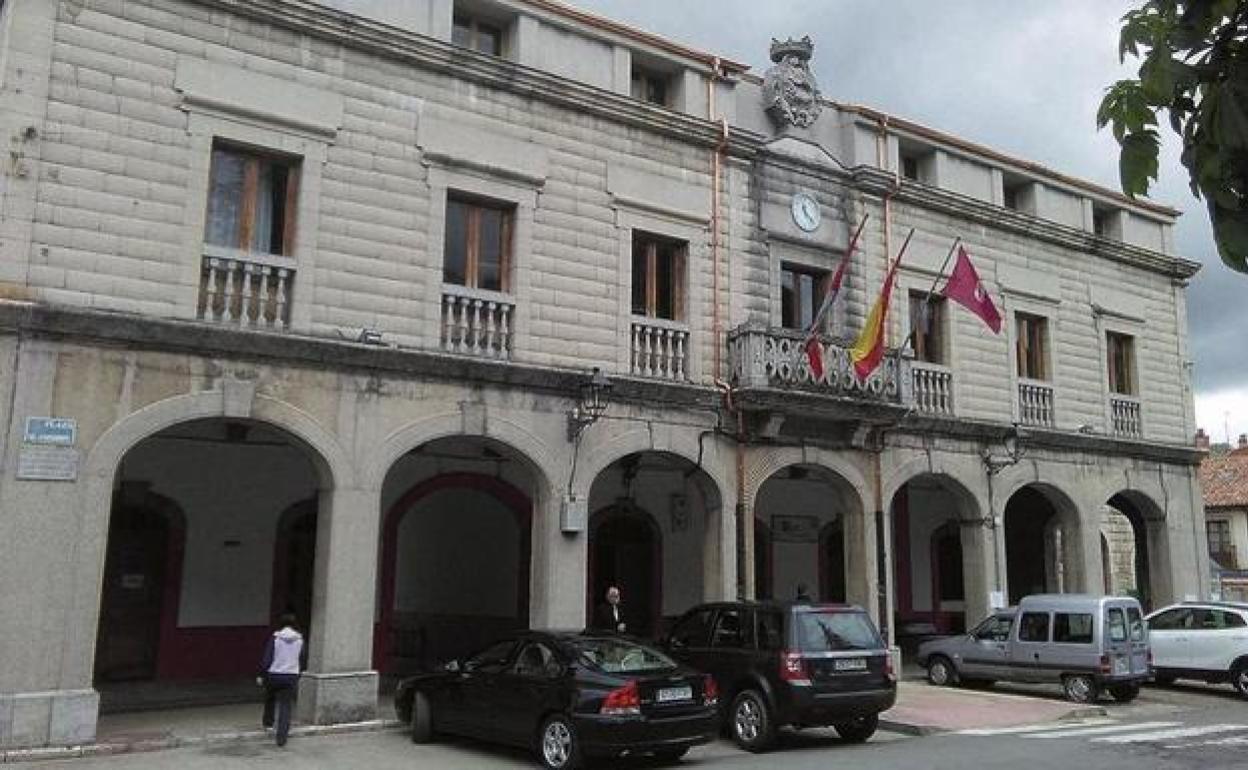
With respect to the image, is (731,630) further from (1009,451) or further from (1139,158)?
(1139,158)

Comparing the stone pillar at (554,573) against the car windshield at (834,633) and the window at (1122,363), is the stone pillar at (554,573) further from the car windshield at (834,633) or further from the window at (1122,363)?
the window at (1122,363)

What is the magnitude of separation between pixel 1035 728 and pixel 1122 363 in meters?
13.2

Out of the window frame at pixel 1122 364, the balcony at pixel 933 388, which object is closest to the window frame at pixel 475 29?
the balcony at pixel 933 388

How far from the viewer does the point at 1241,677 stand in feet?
62.6

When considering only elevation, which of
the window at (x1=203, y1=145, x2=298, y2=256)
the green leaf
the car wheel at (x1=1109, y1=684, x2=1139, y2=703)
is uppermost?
the window at (x1=203, y1=145, x2=298, y2=256)

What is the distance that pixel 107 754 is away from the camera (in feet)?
39.8

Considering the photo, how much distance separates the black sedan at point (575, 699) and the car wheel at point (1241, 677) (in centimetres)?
1195

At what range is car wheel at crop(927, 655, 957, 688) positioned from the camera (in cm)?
2014

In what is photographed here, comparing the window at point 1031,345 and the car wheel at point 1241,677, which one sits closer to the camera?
the car wheel at point 1241,677

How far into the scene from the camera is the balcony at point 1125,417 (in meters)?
24.6

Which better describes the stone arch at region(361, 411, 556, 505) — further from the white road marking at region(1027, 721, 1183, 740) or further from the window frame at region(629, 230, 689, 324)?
the white road marking at region(1027, 721, 1183, 740)

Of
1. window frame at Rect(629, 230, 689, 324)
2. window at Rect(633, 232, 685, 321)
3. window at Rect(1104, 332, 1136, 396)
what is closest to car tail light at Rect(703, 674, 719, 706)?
window frame at Rect(629, 230, 689, 324)

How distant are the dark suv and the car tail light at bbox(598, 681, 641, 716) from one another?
2.45 m

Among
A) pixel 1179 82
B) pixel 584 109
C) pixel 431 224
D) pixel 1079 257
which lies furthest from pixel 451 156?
pixel 1079 257
